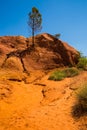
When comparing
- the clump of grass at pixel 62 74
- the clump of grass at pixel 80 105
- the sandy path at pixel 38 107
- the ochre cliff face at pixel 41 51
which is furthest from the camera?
the ochre cliff face at pixel 41 51

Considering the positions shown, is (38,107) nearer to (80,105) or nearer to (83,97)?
Answer: (80,105)

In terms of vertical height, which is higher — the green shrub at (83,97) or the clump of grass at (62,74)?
the clump of grass at (62,74)

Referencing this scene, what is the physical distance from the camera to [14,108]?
8.84 m

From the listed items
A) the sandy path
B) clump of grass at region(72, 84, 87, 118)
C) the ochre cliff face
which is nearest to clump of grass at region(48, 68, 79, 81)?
the sandy path

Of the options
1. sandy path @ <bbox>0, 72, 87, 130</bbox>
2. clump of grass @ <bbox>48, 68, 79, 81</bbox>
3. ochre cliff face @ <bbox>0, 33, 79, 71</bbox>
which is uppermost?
ochre cliff face @ <bbox>0, 33, 79, 71</bbox>

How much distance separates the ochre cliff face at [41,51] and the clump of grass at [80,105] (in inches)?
323

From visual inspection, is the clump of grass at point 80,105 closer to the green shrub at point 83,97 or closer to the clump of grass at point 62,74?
the green shrub at point 83,97

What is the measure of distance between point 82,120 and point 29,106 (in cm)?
263

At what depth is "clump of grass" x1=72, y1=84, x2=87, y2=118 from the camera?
299 inches

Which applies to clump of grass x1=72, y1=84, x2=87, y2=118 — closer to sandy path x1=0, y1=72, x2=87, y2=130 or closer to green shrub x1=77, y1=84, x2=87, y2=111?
green shrub x1=77, y1=84, x2=87, y2=111

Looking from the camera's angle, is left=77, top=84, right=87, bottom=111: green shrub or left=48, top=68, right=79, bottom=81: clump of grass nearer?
left=77, top=84, right=87, bottom=111: green shrub

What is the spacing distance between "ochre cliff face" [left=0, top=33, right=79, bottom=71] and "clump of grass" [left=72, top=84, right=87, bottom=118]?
8209mm

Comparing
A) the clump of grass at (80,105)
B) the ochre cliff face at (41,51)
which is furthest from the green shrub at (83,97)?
the ochre cliff face at (41,51)

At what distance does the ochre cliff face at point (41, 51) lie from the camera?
669 inches
